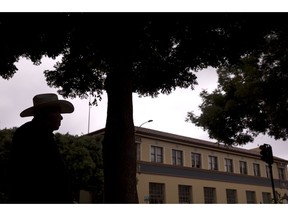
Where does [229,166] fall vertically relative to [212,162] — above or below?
below

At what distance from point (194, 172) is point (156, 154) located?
15.2 feet

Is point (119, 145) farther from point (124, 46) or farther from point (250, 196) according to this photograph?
point (250, 196)

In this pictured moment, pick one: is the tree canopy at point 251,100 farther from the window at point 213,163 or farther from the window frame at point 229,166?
the window frame at point 229,166

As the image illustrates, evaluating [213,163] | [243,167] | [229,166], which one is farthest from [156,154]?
[243,167]

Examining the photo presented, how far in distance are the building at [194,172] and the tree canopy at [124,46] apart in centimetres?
1750

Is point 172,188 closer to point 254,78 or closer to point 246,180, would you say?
point 246,180

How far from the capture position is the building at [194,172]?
1109 inches

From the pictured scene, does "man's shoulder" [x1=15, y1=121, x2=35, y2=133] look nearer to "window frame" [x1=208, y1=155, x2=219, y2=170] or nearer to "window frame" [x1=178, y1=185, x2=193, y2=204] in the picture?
"window frame" [x1=178, y1=185, x2=193, y2=204]

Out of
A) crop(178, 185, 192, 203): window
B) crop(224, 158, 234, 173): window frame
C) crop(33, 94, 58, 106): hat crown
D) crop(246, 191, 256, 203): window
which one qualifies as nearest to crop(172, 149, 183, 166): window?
crop(178, 185, 192, 203): window

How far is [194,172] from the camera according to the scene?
31.9m

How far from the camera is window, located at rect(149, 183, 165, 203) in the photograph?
90.2 feet

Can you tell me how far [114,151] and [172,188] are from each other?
80.0 ft

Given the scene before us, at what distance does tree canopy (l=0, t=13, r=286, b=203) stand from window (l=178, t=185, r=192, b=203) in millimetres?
23266

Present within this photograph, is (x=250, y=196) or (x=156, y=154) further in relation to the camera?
(x=250, y=196)
